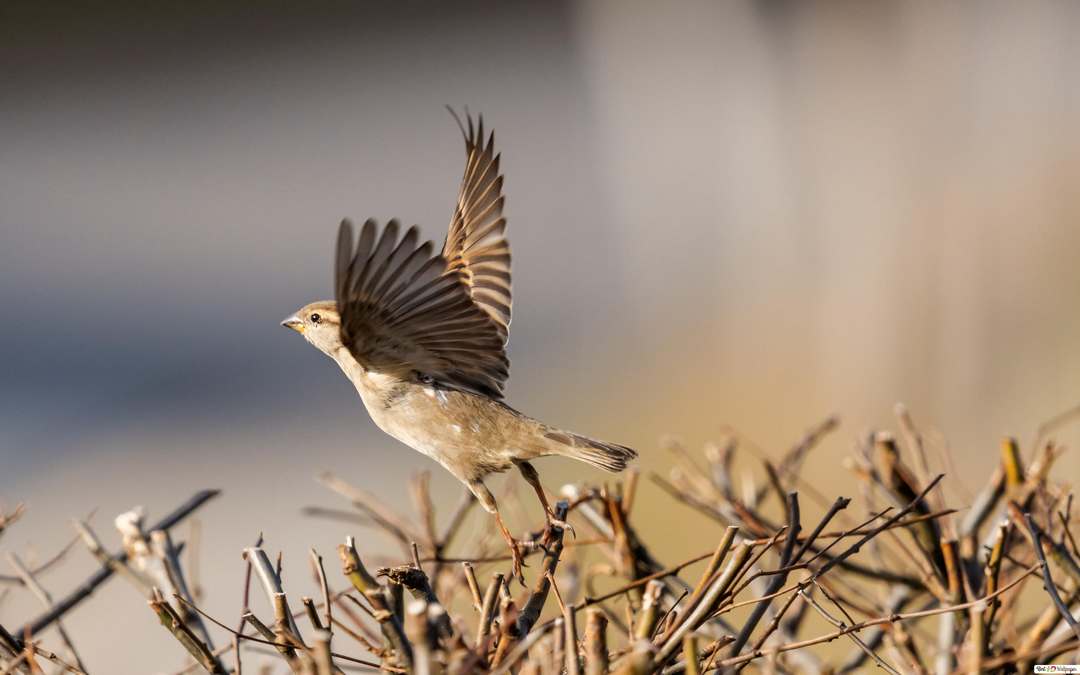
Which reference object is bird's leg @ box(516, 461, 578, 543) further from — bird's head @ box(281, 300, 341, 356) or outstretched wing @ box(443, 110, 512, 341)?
bird's head @ box(281, 300, 341, 356)

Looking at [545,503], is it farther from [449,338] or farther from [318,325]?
[318,325]

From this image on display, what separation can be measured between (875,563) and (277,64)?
11.1 m

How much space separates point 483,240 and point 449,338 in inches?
12.6

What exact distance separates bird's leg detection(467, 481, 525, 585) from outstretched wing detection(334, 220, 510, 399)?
0.25m

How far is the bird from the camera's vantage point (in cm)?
194

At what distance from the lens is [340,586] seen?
15.2 ft

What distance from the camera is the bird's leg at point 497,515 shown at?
1.70m

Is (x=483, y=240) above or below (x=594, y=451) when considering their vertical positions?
above

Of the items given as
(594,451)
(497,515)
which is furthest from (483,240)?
(497,515)

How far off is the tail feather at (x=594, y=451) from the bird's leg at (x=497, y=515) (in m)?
0.17

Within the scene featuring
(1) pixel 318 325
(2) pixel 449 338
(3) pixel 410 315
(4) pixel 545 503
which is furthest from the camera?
(1) pixel 318 325

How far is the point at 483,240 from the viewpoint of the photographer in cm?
241

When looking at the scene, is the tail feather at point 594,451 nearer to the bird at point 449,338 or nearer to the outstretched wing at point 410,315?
the bird at point 449,338

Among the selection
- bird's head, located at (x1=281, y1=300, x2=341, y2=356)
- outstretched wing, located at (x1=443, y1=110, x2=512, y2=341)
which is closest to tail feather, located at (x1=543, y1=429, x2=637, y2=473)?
outstretched wing, located at (x1=443, y1=110, x2=512, y2=341)
